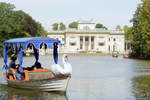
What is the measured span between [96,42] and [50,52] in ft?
92.5

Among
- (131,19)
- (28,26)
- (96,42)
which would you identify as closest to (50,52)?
(28,26)

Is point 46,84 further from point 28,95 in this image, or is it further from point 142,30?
point 142,30

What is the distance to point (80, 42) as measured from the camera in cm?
14262

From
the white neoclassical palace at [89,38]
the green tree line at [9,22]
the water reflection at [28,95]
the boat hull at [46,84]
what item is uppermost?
the green tree line at [9,22]

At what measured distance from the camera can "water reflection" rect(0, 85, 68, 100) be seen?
18.1 meters

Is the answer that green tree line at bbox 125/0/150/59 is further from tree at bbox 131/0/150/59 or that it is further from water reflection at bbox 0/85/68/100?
water reflection at bbox 0/85/68/100

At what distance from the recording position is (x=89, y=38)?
458 feet

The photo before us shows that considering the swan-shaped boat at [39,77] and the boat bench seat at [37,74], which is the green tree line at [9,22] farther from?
the boat bench seat at [37,74]

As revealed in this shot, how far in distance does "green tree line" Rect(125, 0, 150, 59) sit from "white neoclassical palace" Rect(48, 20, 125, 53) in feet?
182

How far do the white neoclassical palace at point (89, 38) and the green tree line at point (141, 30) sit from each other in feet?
182

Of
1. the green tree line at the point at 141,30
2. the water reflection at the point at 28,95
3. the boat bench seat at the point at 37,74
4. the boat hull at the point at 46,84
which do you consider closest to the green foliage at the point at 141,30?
the green tree line at the point at 141,30

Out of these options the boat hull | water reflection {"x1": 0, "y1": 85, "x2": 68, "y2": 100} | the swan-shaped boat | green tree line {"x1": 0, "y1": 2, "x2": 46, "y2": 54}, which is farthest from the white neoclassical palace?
water reflection {"x1": 0, "y1": 85, "x2": 68, "y2": 100}

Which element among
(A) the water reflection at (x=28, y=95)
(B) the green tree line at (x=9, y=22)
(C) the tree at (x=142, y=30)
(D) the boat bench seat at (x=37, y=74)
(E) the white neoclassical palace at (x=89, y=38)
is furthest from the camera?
(E) the white neoclassical palace at (x=89, y=38)

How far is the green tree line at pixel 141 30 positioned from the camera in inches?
2334
